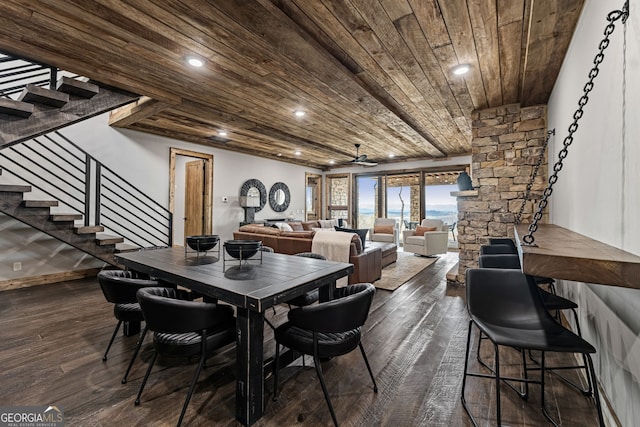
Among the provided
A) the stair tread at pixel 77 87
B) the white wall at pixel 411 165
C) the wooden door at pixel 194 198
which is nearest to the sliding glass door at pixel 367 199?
the white wall at pixel 411 165

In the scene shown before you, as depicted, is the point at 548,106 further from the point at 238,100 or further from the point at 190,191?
the point at 190,191

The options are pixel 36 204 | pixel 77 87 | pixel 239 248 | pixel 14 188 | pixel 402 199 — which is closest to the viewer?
pixel 239 248

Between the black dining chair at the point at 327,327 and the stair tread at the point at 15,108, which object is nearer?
the black dining chair at the point at 327,327

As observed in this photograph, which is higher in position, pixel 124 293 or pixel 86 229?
pixel 86 229

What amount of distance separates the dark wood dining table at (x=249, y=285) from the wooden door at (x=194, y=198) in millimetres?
4353

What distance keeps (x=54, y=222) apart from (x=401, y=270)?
5.50 meters

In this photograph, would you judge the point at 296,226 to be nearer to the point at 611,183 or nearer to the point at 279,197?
the point at 279,197

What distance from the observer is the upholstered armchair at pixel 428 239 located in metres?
6.92

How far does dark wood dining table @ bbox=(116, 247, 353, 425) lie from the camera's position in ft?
5.17

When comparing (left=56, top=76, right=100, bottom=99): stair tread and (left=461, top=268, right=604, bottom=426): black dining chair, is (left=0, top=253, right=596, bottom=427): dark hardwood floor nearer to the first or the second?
(left=461, top=268, right=604, bottom=426): black dining chair

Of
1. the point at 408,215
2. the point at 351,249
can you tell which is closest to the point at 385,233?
the point at 408,215

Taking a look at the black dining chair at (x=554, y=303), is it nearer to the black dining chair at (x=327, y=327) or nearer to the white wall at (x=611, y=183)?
the white wall at (x=611, y=183)

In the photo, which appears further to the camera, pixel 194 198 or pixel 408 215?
pixel 408 215

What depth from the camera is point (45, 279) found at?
4.25 metres
